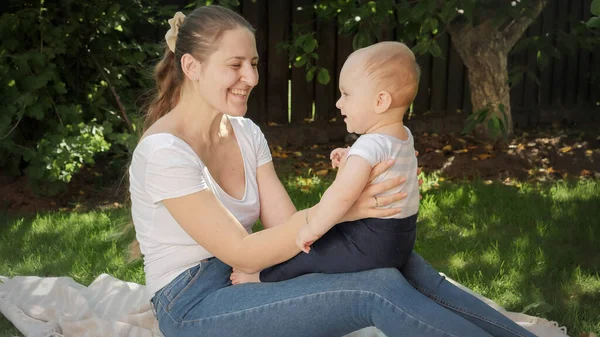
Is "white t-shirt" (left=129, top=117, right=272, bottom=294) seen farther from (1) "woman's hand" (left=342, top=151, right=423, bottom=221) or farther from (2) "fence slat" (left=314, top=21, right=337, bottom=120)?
(2) "fence slat" (left=314, top=21, right=337, bottom=120)

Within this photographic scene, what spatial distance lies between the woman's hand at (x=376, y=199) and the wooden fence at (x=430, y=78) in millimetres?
4220

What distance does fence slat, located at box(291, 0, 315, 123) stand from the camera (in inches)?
288

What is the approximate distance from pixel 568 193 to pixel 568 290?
1.69 metres

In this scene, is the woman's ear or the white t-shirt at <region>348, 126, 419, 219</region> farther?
the woman's ear

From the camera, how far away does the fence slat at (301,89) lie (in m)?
7.32

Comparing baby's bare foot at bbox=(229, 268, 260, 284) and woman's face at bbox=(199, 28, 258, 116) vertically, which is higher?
woman's face at bbox=(199, 28, 258, 116)

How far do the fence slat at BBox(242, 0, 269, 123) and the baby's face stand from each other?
15.3ft

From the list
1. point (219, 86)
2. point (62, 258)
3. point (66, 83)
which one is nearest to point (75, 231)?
point (62, 258)

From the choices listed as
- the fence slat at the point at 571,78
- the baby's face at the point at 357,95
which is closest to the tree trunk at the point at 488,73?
the fence slat at the point at 571,78

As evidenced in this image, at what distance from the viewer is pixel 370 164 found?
2389mm

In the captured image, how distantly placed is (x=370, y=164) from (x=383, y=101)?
0.69 ft

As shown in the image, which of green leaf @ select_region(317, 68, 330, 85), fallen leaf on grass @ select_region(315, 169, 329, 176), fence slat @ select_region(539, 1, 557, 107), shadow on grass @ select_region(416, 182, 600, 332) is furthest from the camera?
fence slat @ select_region(539, 1, 557, 107)

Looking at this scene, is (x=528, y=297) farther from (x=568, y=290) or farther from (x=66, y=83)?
(x=66, y=83)

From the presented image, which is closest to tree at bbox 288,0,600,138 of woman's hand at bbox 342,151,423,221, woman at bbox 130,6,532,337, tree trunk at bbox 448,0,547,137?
tree trunk at bbox 448,0,547,137
